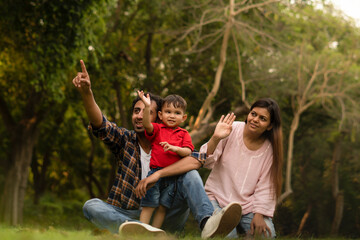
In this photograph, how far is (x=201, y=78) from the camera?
16844mm

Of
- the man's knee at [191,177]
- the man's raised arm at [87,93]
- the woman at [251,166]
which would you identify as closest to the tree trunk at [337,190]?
the woman at [251,166]

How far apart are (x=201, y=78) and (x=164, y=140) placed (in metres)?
12.7

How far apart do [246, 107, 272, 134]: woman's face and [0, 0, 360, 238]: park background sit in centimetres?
673

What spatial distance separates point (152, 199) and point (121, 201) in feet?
1.33

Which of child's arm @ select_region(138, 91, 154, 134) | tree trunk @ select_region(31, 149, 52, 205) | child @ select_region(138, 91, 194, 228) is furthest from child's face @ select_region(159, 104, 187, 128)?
tree trunk @ select_region(31, 149, 52, 205)

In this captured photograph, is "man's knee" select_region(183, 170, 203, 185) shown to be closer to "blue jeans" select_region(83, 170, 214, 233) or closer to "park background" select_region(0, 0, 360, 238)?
"blue jeans" select_region(83, 170, 214, 233)

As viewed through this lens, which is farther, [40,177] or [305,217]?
[40,177]

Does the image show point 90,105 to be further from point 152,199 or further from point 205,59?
point 205,59

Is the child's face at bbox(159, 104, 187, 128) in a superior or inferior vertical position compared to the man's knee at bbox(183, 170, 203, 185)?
superior

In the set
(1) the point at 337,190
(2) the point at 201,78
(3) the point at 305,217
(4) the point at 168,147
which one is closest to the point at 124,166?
(4) the point at 168,147

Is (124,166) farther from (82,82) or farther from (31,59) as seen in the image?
(31,59)

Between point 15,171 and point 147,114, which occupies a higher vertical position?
point 147,114

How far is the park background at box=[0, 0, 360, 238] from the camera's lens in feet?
41.5

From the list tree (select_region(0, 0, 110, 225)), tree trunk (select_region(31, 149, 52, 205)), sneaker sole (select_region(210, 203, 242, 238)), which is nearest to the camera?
sneaker sole (select_region(210, 203, 242, 238))
